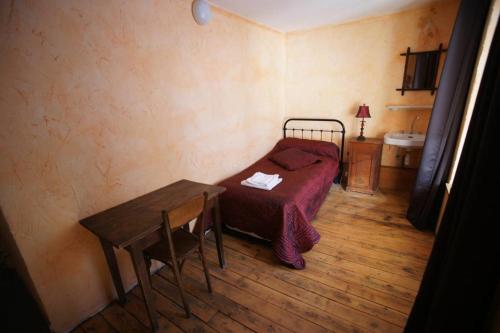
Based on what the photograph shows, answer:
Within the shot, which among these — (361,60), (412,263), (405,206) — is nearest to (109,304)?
(412,263)

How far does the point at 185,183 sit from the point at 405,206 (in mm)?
2655

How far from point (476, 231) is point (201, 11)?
2.45 m

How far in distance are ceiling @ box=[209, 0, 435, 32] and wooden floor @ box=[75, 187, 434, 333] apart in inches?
95.6

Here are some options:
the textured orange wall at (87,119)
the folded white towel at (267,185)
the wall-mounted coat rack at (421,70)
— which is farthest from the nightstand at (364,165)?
the textured orange wall at (87,119)

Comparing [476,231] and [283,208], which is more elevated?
[476,231]

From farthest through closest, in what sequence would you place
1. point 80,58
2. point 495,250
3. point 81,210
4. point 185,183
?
point 185,183 → point 81,210 → point 80,58 → point 495,250

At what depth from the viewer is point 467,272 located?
0.72 m

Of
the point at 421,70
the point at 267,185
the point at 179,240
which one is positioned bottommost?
the point at 179,240

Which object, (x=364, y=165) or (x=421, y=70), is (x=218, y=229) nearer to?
(x=364, y=165)

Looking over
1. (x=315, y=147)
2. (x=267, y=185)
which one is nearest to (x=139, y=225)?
(x=267, y=185)

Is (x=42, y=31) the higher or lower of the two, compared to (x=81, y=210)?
higher

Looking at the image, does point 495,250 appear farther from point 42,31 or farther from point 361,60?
point 361,60

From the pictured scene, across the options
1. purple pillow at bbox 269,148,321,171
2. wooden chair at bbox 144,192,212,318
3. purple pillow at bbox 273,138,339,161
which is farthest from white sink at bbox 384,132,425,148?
wooden chair at bbox 144,192,212,318

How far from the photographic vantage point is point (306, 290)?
1790 mm
